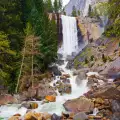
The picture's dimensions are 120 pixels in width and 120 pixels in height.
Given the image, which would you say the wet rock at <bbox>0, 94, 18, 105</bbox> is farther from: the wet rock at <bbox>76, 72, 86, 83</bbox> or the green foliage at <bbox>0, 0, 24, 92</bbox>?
the wet rock at <bbox>76, 72, 86, 83</bbox>

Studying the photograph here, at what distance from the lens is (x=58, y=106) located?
24.7 m

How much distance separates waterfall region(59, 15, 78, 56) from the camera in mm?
62803

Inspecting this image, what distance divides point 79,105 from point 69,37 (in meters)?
42.7

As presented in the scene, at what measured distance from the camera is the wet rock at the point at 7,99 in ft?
91.0

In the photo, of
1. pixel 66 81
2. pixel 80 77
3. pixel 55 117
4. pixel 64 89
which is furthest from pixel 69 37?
pixel 55 117

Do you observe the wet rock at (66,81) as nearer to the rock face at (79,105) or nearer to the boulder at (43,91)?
the boulder at (43,91)

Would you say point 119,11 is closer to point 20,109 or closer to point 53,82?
point 20,109

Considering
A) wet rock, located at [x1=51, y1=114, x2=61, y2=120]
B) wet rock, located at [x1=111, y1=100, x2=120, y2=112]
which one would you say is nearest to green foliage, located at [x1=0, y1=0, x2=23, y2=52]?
wet rock, located at [x1=51, y1=114, x2=61, y2=120]

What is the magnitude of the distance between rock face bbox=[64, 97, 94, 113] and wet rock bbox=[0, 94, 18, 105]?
6873mm

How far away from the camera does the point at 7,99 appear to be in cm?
2811

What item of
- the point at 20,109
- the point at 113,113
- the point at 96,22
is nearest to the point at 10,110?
the point at 20,109

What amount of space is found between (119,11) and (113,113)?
10476 millimetres

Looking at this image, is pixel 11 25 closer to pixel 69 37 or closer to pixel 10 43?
pixel 10 43

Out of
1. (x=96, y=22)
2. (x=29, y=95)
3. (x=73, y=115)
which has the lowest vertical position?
(x=73, y=115)
